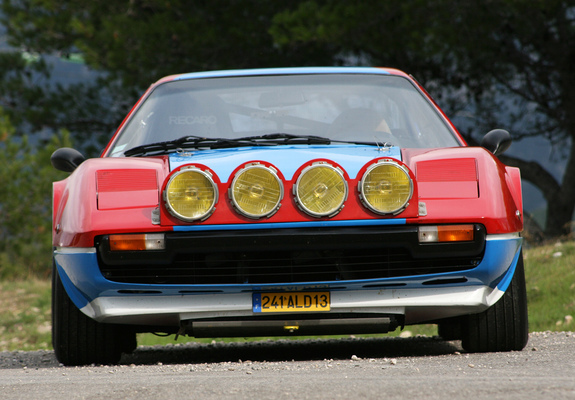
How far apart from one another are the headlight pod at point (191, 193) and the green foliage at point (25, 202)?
12850 millimetres

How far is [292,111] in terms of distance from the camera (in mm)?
4629

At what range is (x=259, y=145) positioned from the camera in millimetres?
4055

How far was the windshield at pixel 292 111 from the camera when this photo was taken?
4422 mm

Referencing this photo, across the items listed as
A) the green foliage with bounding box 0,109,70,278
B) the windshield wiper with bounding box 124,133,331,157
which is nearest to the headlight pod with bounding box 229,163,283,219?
the windshield wiper with bounding box 124,133,331,157

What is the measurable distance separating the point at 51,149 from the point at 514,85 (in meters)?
8.79

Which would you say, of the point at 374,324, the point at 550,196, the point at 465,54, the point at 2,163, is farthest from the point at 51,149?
the point at 374,324


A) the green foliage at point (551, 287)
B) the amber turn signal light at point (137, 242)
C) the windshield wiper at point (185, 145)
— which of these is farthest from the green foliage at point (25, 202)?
the amber turn signal light at point (137, 242)

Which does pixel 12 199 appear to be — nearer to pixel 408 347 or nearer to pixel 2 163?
pixel 2 163

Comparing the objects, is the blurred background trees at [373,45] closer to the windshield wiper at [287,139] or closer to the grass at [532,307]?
the grass at [532,307]

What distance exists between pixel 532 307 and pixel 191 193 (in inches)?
177

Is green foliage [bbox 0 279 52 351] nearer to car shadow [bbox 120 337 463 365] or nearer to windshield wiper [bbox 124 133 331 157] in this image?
car shadow [bbox 120 337 463 365]

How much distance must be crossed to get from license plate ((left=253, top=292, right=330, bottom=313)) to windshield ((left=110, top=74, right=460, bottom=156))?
38.0 inches

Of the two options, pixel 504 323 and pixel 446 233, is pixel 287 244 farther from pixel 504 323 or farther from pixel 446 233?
pixel 504 323

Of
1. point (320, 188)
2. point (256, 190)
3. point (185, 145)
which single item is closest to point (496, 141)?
point (320, 188)
